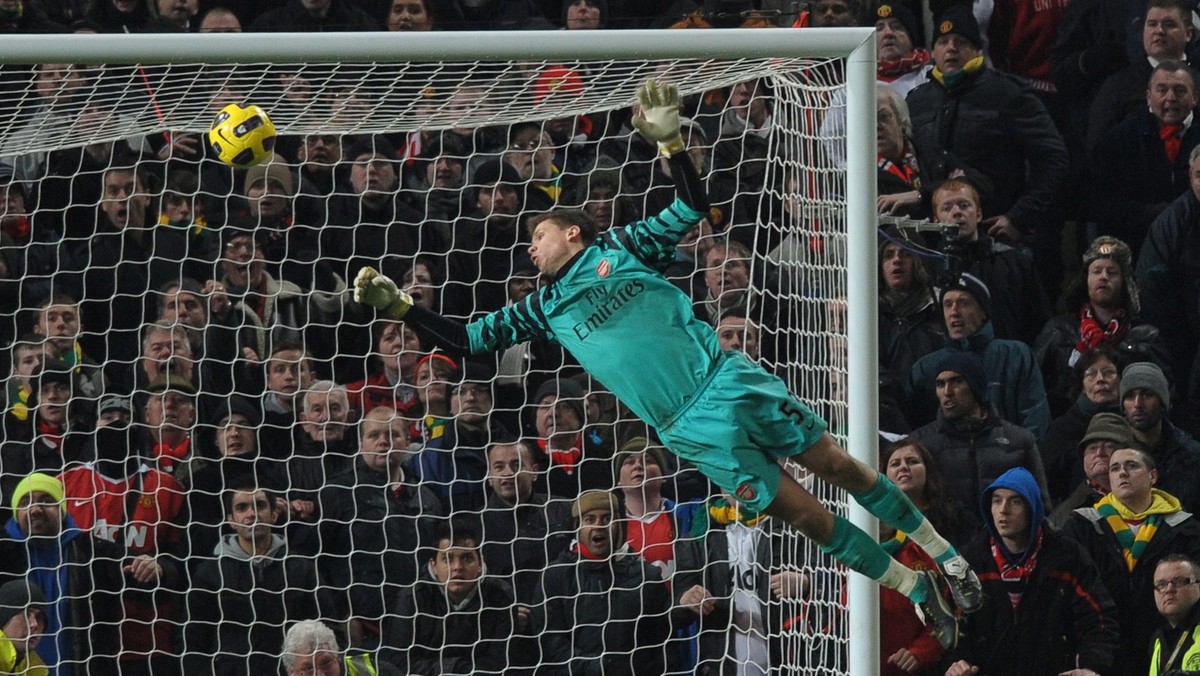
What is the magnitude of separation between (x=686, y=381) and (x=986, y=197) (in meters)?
2.80

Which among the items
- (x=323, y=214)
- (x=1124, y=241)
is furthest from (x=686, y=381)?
(x=1124, y=241)

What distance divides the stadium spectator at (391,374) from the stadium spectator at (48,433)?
1.02m

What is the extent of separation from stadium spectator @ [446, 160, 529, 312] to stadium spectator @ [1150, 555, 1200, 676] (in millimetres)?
2669

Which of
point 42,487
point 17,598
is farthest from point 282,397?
point 17,598

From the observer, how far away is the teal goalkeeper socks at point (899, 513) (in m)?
5.29

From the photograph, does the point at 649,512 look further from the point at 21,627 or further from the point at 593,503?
the point at 21,627

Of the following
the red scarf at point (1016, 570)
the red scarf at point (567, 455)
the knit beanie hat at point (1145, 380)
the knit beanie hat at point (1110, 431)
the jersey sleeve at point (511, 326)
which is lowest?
the red scarf at point (567, 455)

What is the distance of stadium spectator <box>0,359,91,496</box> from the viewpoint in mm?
6680

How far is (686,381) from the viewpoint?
5.22 metres

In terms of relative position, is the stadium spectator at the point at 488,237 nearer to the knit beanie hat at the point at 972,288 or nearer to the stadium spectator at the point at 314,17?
the stadium spectator at the point at 314,17

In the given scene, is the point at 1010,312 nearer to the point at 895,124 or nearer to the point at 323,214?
the point at 895,124

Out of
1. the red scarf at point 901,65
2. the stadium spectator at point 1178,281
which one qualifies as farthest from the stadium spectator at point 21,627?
the stadium spectator at point 1178,281

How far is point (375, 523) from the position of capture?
6605 mm

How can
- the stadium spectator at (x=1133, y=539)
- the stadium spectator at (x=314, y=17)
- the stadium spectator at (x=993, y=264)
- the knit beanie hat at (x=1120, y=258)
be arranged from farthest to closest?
the stadium spectator at (x=314, y=17), the stadium spectator at (x=993, y=264), the knit beanie hat at (x=1120, y=258), the stadium spectator at (x=1133, y=539)
